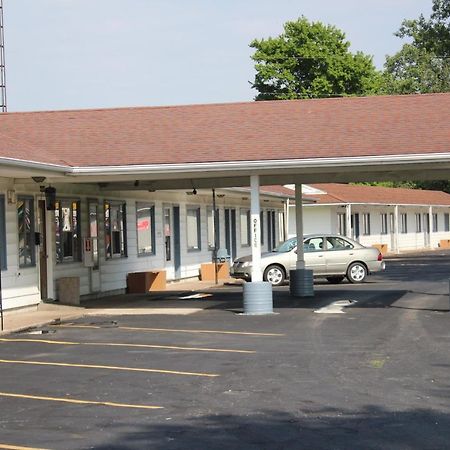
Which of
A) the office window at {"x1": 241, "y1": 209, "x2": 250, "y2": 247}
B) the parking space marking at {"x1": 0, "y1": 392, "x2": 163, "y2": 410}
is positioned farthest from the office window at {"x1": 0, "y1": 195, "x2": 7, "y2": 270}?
the office window at {"x1": 241, "y1": 209, "x2": 250, "y2": 247}

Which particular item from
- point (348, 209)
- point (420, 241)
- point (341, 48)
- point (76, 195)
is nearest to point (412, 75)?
point (341, 48)

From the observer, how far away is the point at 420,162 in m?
18.3

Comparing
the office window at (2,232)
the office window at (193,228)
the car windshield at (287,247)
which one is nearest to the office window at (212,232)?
the office window at (193,228)

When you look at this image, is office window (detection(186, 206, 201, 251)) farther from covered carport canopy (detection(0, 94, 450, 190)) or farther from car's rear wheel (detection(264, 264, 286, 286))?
covered carport canopy (detection(0, 94, 450, 190))

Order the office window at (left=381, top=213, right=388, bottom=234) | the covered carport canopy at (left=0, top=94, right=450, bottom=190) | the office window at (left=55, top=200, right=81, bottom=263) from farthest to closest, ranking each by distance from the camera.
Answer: the office window at (left=381, top=213, right=388, bottom=234) → the office window at (left=55, top=200, right=81, bottom=263) → the covered carport canopy at (left=0, top=94, right=450, bottom=190)

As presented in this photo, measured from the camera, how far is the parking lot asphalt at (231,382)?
8445 millimetres

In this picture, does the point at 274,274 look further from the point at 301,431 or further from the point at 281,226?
the point at 301,431

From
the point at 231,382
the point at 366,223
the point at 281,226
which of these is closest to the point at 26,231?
the point at 231,382

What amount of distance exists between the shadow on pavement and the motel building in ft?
30.0

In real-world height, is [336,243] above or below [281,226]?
below

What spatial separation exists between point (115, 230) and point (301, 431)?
60.6 ft

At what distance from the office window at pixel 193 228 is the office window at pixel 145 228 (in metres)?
3.22

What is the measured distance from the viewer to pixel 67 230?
2352 cm

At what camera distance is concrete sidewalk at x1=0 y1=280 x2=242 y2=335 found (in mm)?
19062
